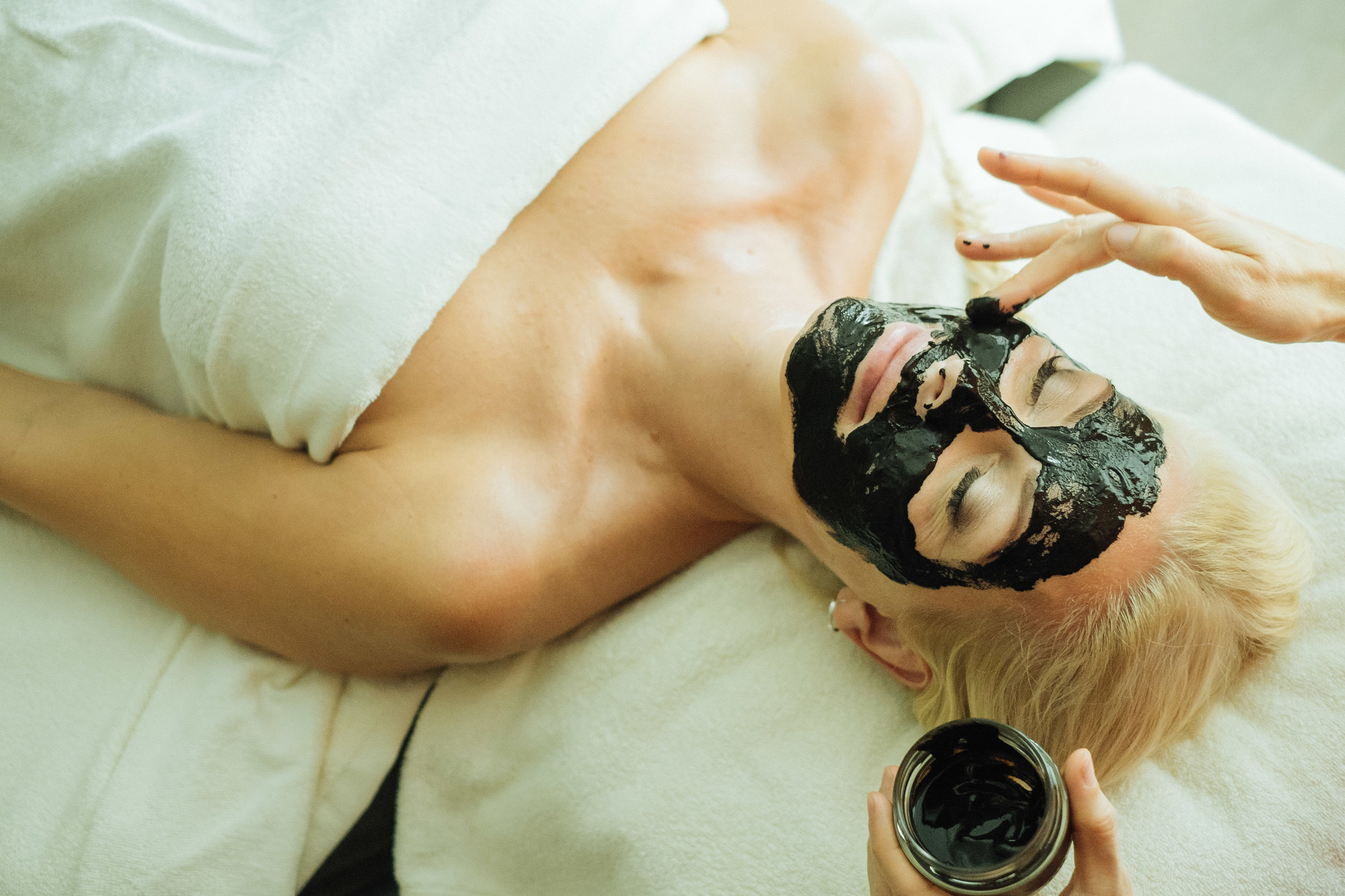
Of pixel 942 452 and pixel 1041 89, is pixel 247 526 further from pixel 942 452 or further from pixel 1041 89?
pixel 1041 89

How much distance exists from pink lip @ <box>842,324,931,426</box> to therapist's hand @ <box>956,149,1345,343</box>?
15 centimetres

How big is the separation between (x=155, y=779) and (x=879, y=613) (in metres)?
0.99

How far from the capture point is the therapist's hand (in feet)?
3.06

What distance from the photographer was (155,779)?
1127 mm

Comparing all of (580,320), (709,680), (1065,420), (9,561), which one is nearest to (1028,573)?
(1065,420)

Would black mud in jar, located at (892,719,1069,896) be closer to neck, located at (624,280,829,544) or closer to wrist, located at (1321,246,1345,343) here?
neck, located at (624,280,829,544)

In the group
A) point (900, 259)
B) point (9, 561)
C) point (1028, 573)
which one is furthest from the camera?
point (900, 259)

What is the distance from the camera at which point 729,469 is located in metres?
1.20

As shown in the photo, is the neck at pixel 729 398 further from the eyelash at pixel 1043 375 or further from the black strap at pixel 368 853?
the black strap at pixel 368 853

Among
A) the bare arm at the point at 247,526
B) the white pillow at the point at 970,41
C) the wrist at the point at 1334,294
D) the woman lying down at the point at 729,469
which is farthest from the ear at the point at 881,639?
the white pillow at the point at 970,41

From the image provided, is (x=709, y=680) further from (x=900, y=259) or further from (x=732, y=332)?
(x=900, y=259)

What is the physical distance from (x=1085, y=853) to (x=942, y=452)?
1.36ft

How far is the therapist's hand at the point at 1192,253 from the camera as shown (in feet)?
3.06

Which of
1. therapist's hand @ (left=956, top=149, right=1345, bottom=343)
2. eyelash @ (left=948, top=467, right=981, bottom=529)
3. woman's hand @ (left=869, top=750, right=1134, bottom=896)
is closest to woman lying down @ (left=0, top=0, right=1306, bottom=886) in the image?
eyelash @ (left=948, top=467, right=981, bottom=529)
